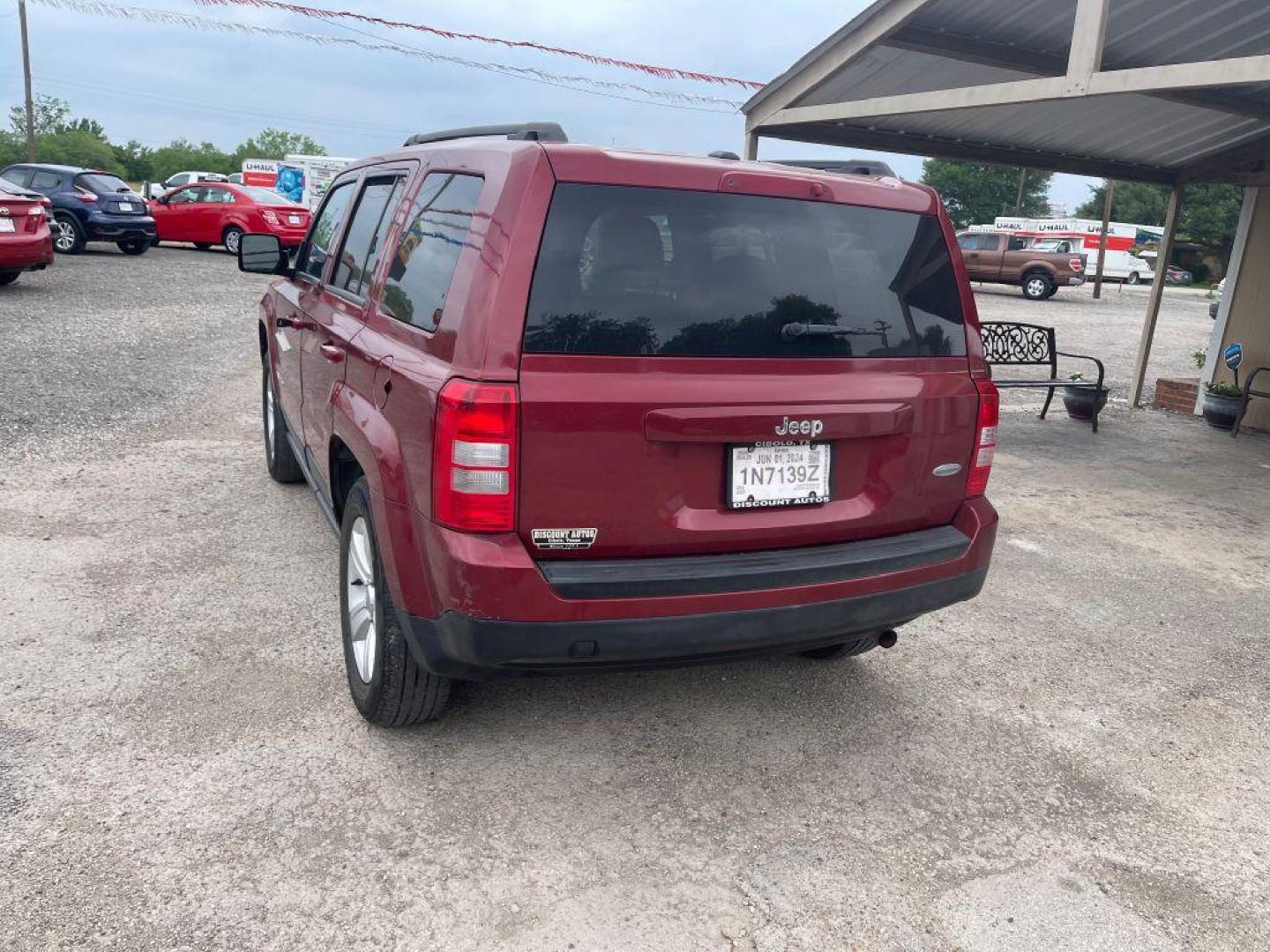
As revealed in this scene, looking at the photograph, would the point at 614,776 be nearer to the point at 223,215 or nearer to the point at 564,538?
the point at 564,538

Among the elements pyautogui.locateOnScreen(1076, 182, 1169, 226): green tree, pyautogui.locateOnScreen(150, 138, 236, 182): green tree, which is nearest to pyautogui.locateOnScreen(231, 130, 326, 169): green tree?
pyautogui.locateOnScreen(150, 138, 236, 182): green tree

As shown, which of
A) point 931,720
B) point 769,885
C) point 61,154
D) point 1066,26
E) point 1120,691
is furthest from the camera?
point 61,154

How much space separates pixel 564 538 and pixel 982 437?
1468mm

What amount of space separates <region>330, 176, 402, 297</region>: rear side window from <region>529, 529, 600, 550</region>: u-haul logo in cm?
141

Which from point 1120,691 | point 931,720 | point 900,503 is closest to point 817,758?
point 931,720

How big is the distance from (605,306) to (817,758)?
164 centimetres

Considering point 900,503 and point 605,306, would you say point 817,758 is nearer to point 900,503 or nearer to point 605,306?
point 900,503

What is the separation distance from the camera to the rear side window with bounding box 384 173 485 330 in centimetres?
273

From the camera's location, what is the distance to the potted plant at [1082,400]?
30.2ft

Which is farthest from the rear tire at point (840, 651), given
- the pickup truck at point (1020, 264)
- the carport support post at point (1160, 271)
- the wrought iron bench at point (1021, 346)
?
the pickup truck at point (1020, 264)

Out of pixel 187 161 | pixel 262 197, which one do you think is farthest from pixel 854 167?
pixel 187 161

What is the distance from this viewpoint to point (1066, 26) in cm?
766

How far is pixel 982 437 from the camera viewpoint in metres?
3.18

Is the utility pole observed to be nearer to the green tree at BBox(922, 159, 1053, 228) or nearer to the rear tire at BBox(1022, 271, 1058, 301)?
the rear tire at BBox(1022, 271, 1058, 301)
